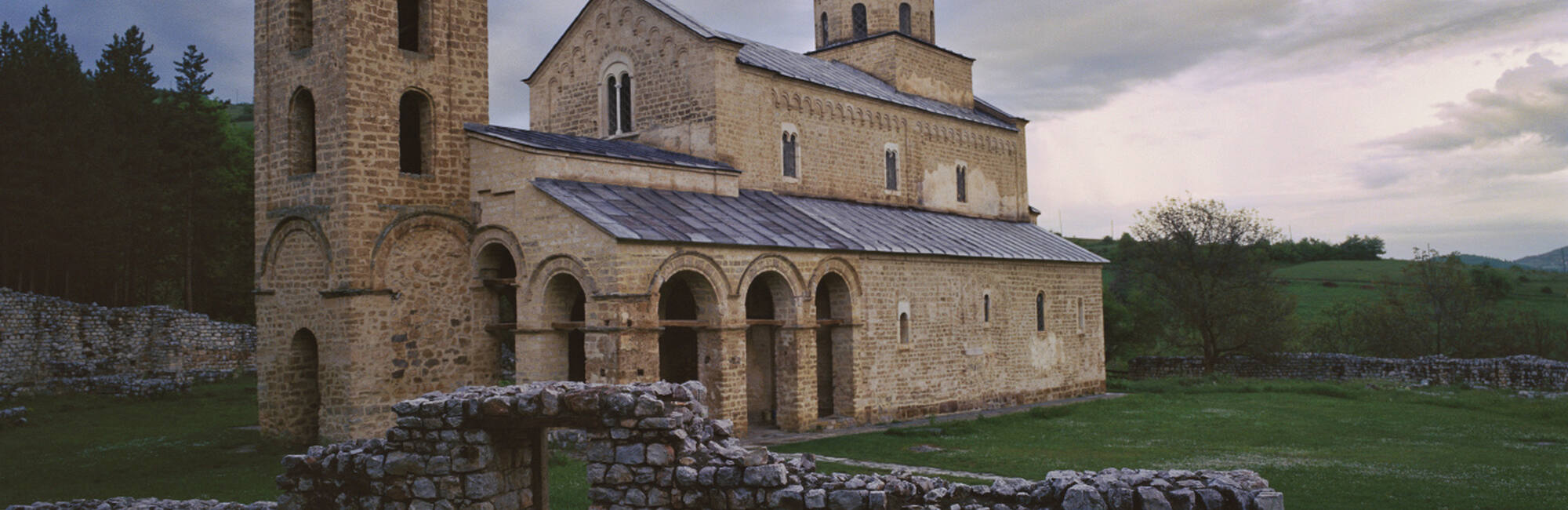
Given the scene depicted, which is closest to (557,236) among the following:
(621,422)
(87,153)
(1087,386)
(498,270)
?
(498,270)

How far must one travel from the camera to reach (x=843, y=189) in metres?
25.4

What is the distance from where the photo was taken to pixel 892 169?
1068 inches

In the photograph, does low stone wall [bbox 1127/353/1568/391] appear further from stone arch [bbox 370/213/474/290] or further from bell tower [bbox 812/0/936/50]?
stone arch [bbox 370/213/474/290]

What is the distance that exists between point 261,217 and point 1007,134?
21287 mm

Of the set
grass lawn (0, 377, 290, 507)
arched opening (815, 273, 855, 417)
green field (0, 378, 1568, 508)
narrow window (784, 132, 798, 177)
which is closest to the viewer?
green field (0, 378, 1568, 508)

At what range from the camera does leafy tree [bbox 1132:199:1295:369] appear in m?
35.6

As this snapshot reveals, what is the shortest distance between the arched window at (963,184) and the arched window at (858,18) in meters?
5.19

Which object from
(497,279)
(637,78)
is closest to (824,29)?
(637,78)

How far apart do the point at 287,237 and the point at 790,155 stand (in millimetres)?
10988

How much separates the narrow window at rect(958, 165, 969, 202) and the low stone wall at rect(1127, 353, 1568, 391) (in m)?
11.4

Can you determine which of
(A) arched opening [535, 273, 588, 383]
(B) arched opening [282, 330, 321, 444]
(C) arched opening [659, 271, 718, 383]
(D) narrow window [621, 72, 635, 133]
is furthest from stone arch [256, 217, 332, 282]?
(D) narrow window [621, 72, 635, 133]

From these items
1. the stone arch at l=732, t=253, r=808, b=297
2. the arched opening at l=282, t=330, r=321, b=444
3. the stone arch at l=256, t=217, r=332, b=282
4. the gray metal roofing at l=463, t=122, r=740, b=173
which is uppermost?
the gray metal roofing at l=463, t=122, r=740, b=173

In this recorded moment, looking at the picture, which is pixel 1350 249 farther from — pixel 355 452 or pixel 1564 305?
pixel 355 452

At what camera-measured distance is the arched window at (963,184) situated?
2950 cm
